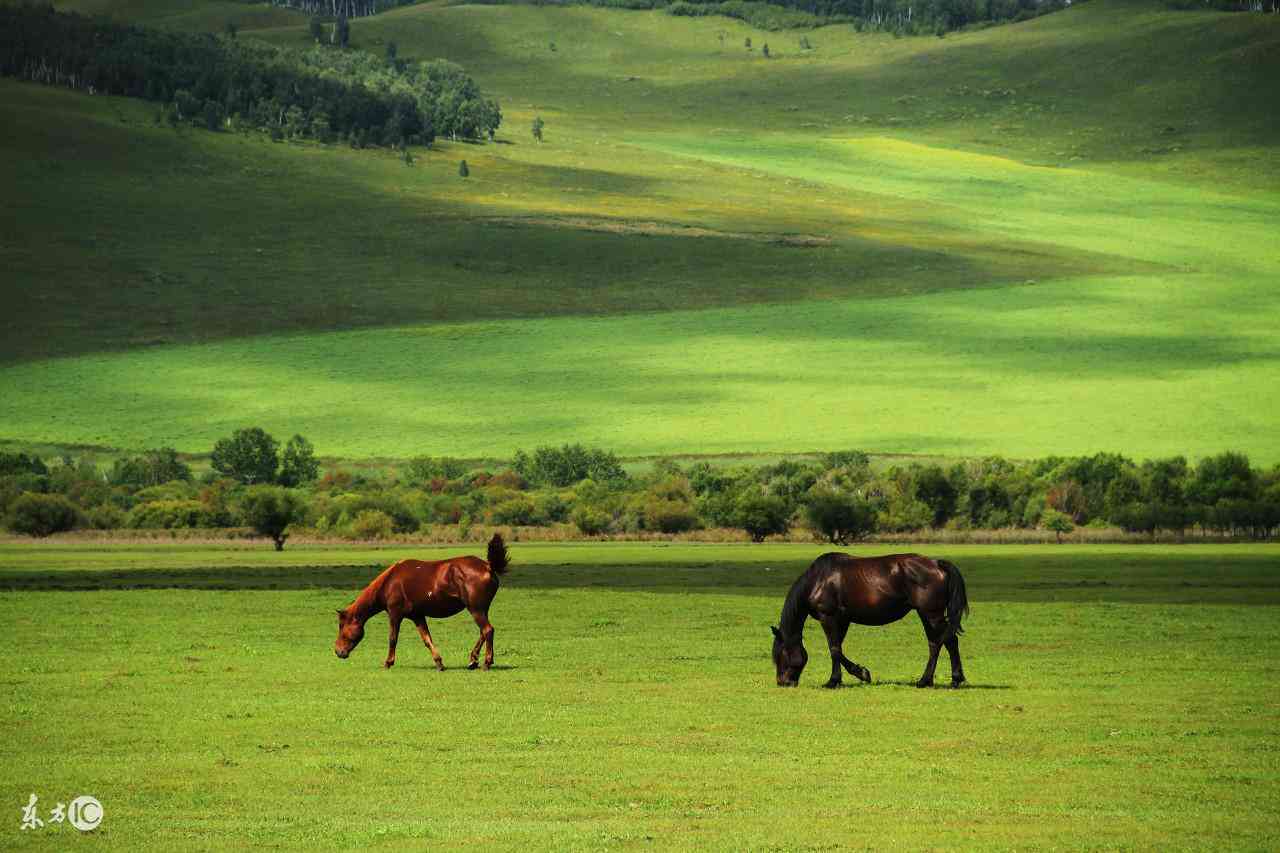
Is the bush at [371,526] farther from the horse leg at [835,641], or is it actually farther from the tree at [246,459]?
the horse leg at [835,641]

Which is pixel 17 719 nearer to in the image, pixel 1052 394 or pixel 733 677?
pixel 733 677

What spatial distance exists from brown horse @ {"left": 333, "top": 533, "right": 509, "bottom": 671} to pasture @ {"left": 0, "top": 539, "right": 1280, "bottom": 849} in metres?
0.64

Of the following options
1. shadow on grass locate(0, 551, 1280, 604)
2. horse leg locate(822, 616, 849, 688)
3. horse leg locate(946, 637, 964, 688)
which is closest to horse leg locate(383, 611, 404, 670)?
horse leg locate(822, 616, 849, 688)

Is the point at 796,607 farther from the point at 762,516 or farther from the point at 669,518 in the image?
the point at 669,518

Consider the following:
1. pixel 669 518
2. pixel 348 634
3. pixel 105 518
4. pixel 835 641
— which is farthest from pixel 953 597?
pixel 105 518

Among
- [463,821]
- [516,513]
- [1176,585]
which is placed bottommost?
[516,513]

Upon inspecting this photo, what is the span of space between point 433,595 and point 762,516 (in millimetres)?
43407

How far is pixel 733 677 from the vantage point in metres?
26.7

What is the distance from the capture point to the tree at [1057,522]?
233 feet

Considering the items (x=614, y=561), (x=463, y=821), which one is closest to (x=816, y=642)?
(x=463, y=821)

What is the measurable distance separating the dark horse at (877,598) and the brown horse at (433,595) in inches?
163

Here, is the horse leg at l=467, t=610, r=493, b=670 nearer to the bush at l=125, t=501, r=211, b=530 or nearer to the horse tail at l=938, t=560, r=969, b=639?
the horse tail at l=938, t=560, r=969, b=639

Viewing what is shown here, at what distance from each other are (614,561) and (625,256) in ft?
323

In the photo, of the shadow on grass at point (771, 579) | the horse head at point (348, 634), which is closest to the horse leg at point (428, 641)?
the horse head at point (348, 634)
